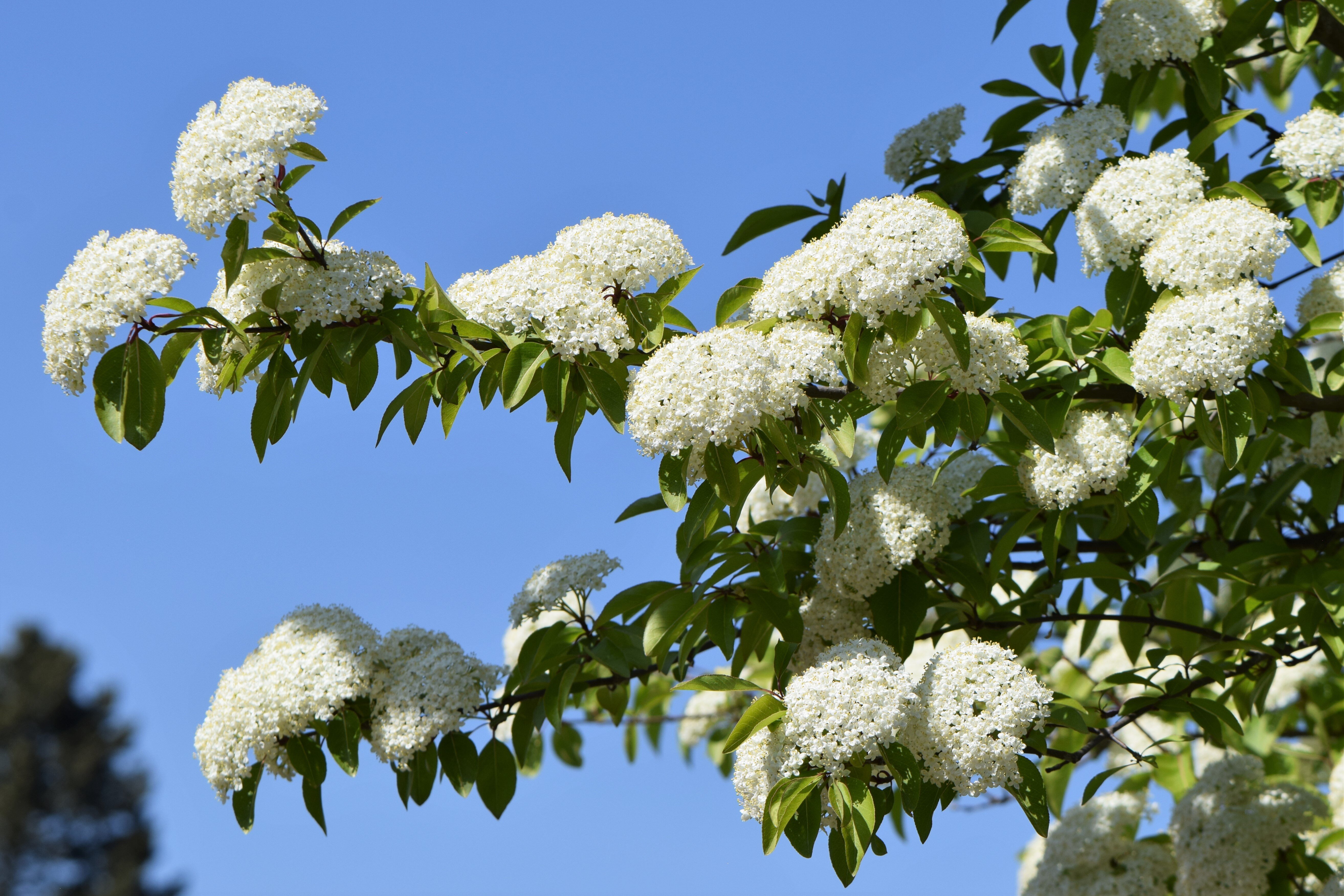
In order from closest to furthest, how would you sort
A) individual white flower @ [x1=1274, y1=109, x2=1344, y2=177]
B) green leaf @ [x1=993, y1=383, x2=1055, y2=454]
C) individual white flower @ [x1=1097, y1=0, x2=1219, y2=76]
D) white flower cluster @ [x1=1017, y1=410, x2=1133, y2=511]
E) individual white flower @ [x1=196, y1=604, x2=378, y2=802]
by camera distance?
green leaf @ [x1=993, y1=383, x2=1055, y2=454]
white flower cluster @ [x1=1017, y1=410, x2=1133, y2=511]
individual white flower @ [x1=196, y1=604, x2=378, y2=802]
individual white flower @ [x1=1274, y1=109, x2=1344, y2=177]
individual white flower @ [x1=1097, y1=0, x2=1219, y2=76]

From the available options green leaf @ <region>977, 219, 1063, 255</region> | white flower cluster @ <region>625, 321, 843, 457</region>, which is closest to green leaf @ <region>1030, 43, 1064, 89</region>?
green leaf @ <region>977, 219, 1063, 255</region>

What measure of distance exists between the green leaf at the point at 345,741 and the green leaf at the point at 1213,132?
350 centimetres

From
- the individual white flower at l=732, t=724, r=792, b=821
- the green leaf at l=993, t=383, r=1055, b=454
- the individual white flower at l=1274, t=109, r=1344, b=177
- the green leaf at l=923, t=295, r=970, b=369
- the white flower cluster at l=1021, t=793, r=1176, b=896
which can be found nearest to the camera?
the green leaf at l=923, t=295, r=970, b=369

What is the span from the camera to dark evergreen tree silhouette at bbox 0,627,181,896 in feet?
153

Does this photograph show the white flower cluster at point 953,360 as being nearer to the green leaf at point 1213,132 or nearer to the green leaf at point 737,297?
the green leaf at point 737,297

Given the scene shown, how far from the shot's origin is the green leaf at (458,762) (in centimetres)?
425

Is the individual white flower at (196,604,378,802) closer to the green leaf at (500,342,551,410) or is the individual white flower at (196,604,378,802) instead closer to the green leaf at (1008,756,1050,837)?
the green leaf at (500,342,551,410)

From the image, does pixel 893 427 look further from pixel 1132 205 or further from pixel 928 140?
pixel 928 140

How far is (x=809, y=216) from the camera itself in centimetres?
487

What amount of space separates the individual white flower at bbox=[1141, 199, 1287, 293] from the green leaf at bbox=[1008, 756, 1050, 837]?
5.08 feet

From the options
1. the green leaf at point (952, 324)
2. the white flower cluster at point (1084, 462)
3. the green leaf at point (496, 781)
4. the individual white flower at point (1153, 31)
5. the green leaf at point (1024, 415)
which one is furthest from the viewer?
the individual white flower at point (1153, 31)

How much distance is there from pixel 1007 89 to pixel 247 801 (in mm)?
4147

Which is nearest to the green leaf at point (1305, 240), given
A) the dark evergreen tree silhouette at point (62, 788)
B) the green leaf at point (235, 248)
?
the green leaf at point (235, 248)

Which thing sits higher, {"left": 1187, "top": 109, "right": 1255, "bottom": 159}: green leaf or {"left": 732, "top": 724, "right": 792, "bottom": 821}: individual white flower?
{"left": 1187, "top": 109, "right": 1255, "bottom": 159}: green leaf
